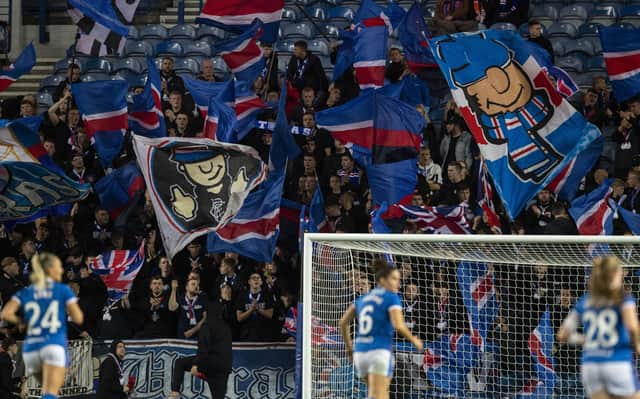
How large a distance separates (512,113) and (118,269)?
5.17 meters

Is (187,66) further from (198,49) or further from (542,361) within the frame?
(542,361)

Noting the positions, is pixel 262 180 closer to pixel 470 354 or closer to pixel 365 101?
pixel 365 101

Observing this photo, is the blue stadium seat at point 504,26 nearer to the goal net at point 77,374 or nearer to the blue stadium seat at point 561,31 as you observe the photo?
the blue stadium seat at point 561,31

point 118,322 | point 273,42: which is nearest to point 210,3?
point 273,42

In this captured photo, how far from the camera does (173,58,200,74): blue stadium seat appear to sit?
20406 millimetres

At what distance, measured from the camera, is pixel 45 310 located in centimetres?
1127

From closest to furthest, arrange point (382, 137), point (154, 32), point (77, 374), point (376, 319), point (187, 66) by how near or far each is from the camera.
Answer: point (376, 319)
point (77, 374)
point (382, 137)
point (187, 66)
point (154, 32)

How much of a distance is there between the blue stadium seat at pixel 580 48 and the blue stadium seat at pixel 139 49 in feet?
21.5

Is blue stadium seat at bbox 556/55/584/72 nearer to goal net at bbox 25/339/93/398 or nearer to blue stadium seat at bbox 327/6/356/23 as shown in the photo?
blue stadium seat at bbox 327/6/356/23

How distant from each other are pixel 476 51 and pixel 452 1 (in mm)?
2809

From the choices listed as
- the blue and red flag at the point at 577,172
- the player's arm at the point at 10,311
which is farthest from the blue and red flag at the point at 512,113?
the player's arm at the point at 10,311

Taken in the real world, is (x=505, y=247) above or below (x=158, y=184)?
below

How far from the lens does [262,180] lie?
16.5 m

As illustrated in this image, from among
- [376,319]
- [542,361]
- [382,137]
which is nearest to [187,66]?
[382,137]
